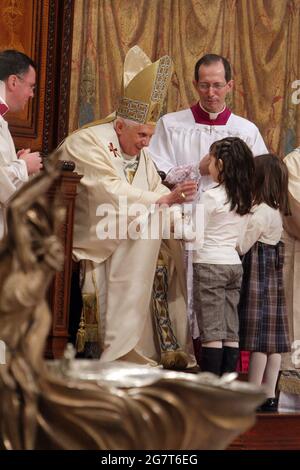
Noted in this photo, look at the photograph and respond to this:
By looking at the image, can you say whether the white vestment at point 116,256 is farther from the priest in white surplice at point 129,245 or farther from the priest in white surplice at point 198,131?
the priest in white surplice at point 198,131

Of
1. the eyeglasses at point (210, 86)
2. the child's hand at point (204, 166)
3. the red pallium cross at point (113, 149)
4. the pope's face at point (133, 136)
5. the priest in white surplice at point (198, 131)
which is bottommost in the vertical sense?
the child's hand at point (204, 166)

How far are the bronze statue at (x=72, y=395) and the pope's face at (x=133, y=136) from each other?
4728 mm

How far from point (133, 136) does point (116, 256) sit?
799mm

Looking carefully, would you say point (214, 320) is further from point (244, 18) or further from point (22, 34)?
point (244, 18)

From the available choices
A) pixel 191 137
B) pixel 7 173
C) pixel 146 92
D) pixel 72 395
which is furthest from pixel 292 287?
pixel 72 395

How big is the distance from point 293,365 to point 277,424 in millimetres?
1197

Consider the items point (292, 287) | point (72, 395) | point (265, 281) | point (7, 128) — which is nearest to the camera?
point (72, 395)

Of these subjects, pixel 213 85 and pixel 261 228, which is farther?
pixel 213 85

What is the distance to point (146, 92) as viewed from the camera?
732 cm

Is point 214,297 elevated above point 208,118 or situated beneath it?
situated beneath

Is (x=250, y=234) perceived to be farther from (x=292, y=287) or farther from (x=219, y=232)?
(x=292, y=287)

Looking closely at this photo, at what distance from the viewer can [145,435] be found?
2479 millimetres

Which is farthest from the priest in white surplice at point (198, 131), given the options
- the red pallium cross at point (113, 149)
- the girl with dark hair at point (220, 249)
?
the girl with dark hair at point (220, 249)

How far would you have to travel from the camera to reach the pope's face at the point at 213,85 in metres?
7.87
